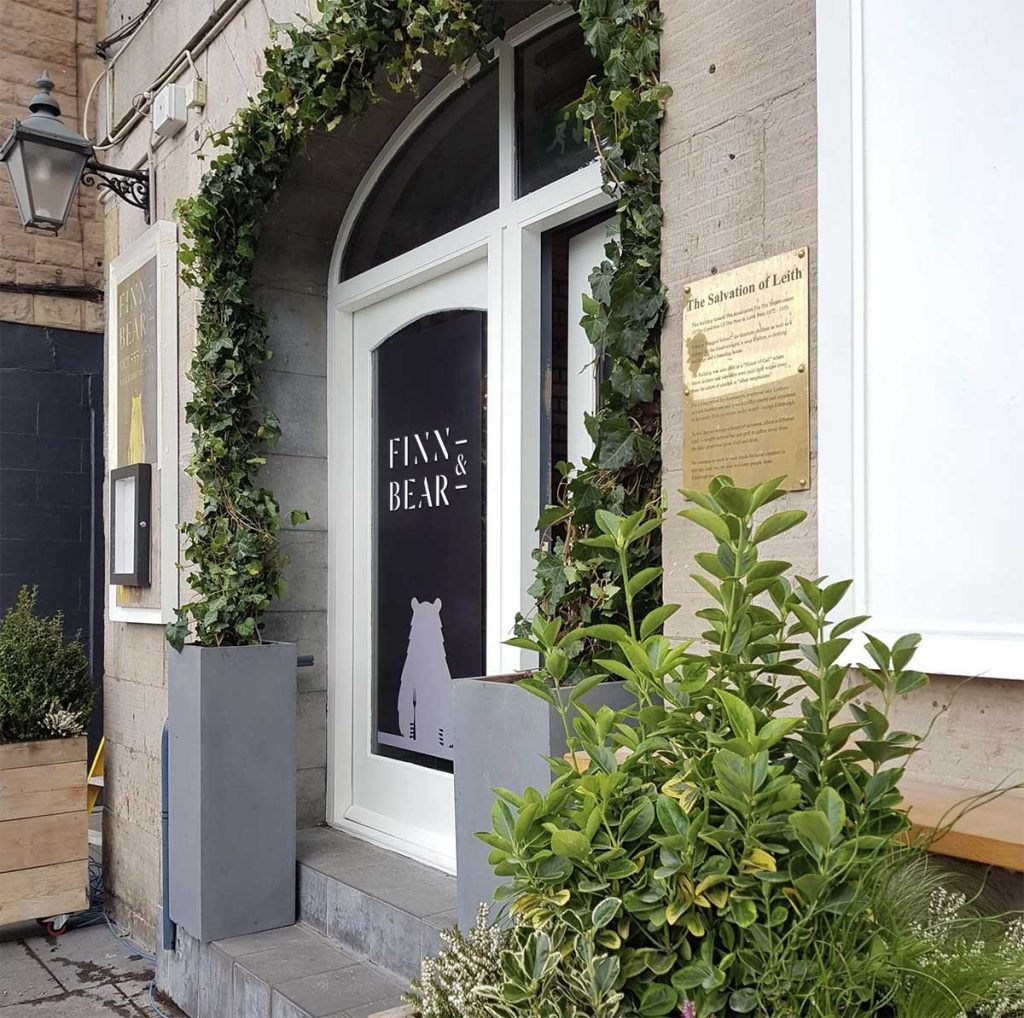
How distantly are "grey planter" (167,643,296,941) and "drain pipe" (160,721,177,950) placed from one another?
76mm

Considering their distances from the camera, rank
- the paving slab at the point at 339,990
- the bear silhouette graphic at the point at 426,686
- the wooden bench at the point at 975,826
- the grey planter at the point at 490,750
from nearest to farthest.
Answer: the wooden bench at the point at 975,826, the grey planter at the point at 490,750, the paving slab at the point at 339,990, the bear silhouette graphic at the point at 426,686

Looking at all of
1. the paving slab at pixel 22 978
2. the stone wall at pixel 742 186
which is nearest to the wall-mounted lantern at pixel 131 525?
the paving slab at pixel 22 978

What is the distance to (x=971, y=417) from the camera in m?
1.77

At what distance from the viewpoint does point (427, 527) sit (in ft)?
13.3

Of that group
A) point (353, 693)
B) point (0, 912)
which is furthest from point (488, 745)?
point (0, 912)

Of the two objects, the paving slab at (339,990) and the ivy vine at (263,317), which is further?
the paving slab at (339,990)

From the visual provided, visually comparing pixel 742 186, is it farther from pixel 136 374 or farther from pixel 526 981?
pixel 136 374

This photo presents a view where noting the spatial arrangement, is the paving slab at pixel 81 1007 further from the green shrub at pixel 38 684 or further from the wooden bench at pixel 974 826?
the wooden bench at pixel 974 826

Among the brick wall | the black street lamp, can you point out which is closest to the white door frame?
the black street lamp

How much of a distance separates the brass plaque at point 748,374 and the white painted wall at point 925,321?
7 cm

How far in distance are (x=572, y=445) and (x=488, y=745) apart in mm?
1298

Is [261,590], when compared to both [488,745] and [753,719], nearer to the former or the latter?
[488,745]

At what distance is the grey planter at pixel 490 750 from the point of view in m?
2.31

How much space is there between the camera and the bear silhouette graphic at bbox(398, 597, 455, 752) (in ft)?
13.0
